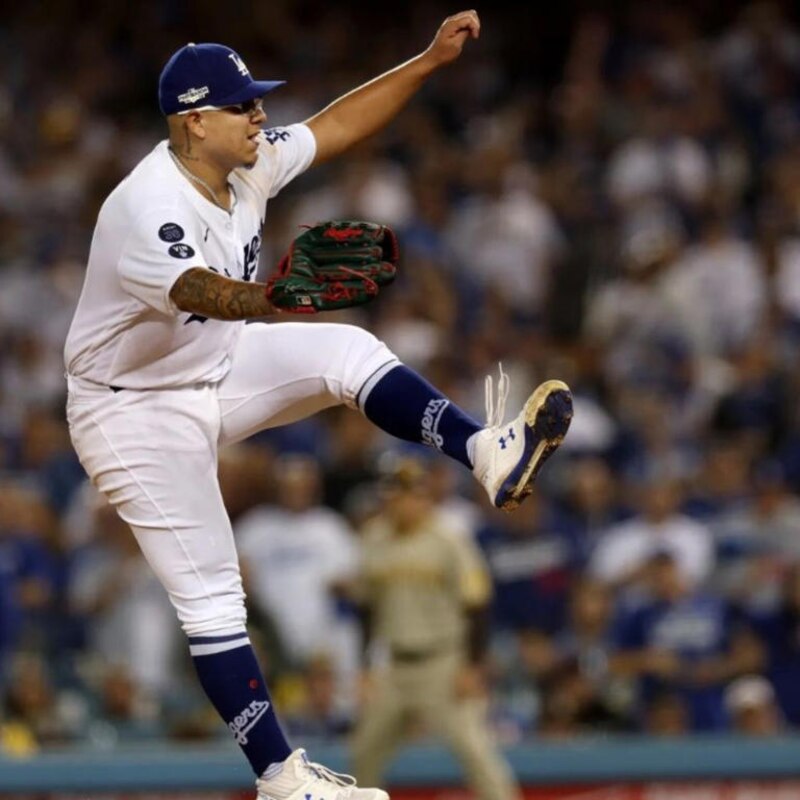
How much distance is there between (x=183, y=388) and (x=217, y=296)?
0.62 m

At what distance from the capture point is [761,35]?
1228 centimetres

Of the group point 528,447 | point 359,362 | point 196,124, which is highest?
point 196,124

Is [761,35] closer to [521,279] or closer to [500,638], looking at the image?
[521,279]

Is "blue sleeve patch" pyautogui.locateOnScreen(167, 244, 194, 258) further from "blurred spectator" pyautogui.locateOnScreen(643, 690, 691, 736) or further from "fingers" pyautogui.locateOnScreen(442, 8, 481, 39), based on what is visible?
"blurred spectator" pyautogui.locateOnScreen(643, 690, 691, 736)

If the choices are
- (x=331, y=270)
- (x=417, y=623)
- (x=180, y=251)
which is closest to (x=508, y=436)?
(x=331, y=270)

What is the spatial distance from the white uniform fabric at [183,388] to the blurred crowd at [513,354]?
4.15 m

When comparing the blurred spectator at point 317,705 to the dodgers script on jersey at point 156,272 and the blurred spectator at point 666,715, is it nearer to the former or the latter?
the blurred spectator at point 666,715

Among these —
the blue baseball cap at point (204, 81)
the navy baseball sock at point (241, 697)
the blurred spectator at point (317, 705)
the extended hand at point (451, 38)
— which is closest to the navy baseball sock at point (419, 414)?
the navy baseball sock at point (241, 697)

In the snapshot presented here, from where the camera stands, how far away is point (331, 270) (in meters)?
4.65

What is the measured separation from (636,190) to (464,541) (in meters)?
3.21

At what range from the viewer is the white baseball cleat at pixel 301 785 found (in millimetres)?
4980

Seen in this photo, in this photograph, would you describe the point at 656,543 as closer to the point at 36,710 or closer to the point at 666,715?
the point at 666,715

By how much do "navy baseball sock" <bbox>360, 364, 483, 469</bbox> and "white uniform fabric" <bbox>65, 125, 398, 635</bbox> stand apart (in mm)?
Answer: 48

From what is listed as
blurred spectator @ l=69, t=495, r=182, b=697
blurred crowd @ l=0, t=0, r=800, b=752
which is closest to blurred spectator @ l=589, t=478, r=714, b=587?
blurred crowd @ l=0, t=0, r=800, b=752
